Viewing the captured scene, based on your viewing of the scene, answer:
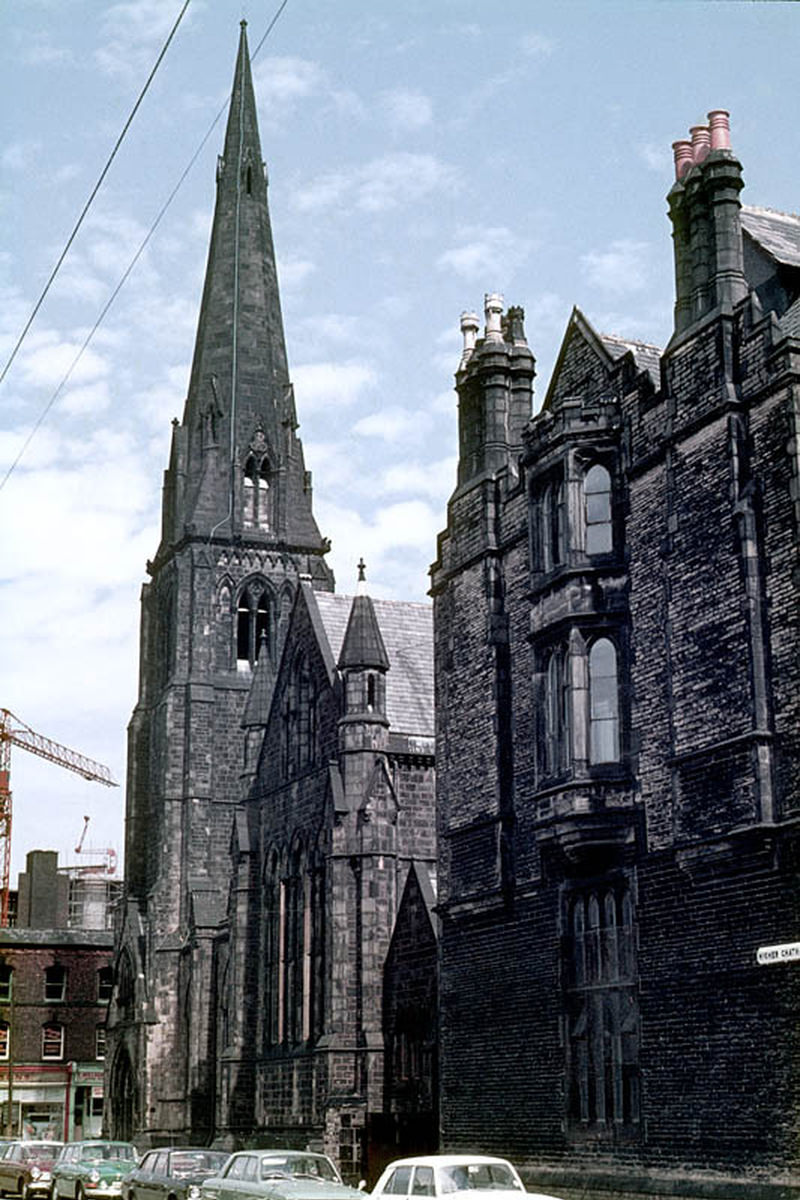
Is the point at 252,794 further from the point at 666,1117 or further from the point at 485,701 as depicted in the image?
the point at 666,1117

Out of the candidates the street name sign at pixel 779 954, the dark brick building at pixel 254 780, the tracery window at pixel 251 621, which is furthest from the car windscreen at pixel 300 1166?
the tracery window at pixel 251 621

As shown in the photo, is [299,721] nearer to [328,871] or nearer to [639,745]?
[328,871]

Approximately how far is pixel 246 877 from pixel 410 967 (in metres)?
9.41

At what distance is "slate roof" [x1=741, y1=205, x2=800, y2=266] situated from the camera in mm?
26750

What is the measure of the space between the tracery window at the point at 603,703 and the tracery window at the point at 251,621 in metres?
37.7

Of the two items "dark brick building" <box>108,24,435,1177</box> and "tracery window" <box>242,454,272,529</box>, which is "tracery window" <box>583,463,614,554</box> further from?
"tracery window" <box>242,454,272,529</box>

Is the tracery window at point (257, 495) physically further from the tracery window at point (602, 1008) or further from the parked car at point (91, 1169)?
the tracery window at point (602, 1008)

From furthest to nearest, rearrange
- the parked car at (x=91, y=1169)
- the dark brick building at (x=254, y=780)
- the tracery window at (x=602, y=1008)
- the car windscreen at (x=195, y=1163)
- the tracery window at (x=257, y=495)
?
1. the tracery window at (x=257, y=495)
2. the dark brick building at (x=254, y=780)
3. the parked car at (x=91, y=1169)
4. the tracery window at (x=602, y=1008)
5. the car windscreen at (x=195, y=1163)

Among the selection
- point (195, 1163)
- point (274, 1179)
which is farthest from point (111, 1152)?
point (274, 1179)

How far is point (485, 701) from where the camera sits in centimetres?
3034

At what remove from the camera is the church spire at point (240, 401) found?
65.2m

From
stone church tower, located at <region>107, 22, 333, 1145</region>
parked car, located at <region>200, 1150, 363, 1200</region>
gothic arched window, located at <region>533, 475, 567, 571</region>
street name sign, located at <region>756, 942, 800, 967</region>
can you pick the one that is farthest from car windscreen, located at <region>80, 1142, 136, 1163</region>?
stone church tower, located at <region>107, 22, 333, 1145</region>

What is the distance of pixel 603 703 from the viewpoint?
87.0 ft

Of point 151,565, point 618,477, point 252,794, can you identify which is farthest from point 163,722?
point 618,477
